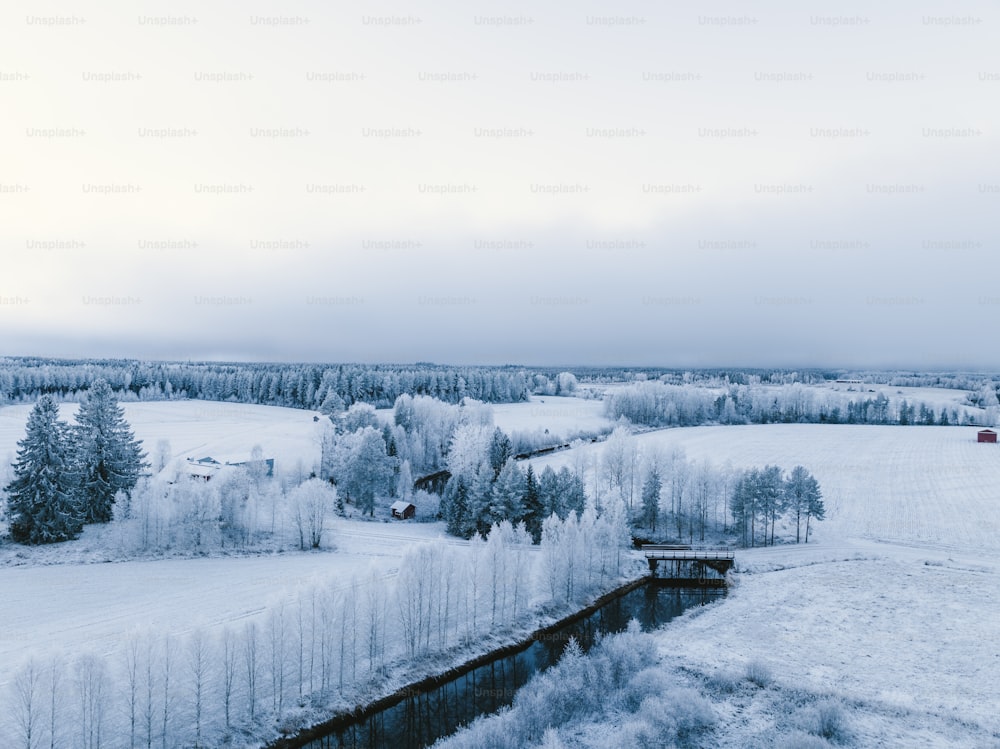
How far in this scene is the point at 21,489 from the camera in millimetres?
47469

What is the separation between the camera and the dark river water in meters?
27.8

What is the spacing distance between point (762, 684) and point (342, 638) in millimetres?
23048

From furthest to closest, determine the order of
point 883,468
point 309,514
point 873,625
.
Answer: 1. point 883,468
2. point 309,514
3. point 873,625

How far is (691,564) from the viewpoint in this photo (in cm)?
5247

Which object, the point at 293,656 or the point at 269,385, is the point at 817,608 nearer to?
the point at 293,656

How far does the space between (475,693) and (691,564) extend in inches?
1096

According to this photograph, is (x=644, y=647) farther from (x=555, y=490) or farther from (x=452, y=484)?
(x=452, y=484)

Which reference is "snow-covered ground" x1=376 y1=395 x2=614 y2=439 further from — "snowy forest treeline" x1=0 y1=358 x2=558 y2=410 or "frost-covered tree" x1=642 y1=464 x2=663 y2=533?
"frost-covered tree" x1=642 y1=464 x2=663 y2=533

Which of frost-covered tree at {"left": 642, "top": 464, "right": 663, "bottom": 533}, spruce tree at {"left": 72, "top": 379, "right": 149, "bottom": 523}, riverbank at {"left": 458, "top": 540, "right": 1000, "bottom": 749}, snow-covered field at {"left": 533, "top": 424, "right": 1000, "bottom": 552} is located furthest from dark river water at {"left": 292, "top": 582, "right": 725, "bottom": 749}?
spruce tree at {"left": 72, "top": 379, "right": 149, "bottom": 523}

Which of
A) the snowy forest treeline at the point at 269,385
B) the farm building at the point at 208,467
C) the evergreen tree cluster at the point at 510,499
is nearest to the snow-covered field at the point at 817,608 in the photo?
the evergreen tree cluster at the point at 510,499

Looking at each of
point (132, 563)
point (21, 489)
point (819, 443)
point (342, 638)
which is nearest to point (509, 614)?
point (342, 638)

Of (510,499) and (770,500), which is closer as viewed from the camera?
(510,499)

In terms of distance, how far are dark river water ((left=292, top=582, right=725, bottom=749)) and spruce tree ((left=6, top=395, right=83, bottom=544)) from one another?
112 ft

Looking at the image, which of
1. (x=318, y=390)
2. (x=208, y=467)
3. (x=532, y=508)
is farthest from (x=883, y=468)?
(x=318, y=390)
